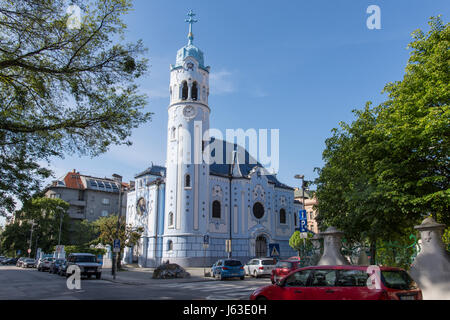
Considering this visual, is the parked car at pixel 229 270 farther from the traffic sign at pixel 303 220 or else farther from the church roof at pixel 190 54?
the church roof at pixel 190 54

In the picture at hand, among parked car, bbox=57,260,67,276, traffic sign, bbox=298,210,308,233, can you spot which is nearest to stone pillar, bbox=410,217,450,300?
traffic sign, bbox=298,210,308,233

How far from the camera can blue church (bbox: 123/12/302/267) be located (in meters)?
39.2

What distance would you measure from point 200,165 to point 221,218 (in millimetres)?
6987

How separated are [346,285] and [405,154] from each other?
32.4 ft

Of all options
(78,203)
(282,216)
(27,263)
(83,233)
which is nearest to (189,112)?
(282,216)

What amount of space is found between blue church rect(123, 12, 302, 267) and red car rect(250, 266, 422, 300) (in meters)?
28.8

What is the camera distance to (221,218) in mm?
42375

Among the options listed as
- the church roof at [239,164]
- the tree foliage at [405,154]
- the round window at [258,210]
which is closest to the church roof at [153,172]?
the church roof at [239,164]

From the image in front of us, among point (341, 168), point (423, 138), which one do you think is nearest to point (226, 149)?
point (341, 168)

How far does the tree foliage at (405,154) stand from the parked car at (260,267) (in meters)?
9.63

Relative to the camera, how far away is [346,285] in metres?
7.95

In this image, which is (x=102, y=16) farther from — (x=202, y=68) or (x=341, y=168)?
(x=202, y=68)

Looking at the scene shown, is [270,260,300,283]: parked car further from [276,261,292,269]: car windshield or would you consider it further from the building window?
the building window

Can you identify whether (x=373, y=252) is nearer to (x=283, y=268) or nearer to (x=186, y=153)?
(x=283, y=268)
